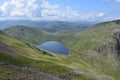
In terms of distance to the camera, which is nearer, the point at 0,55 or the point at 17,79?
→ the point at 17,79

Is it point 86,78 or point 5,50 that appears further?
point 5,50

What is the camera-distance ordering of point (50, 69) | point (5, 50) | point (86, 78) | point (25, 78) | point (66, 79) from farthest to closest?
1. point (5, 50)
2. point (50, 69)
3. point (86, 78)
4. point (66, 79)
5. point (25, 78)

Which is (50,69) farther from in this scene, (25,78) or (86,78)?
(25,78)

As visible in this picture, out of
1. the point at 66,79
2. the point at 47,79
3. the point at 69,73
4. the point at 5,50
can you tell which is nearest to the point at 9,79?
the point at 47,79

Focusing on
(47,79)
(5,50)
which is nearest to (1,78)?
(47,79)

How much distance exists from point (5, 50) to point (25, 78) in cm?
5279

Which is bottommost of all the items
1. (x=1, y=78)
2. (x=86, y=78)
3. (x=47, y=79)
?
(x=86, y=78)

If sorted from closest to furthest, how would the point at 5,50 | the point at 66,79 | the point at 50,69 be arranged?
the point at 66,79 → the point at 50,69 → the point at 5,50

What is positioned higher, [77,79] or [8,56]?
[8,56]

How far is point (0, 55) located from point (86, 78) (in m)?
31.4

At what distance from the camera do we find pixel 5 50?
Result: 326 ft

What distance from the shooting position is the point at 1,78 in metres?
44.0

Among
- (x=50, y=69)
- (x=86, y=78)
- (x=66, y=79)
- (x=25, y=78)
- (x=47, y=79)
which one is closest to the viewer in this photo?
(x=25, y=78)

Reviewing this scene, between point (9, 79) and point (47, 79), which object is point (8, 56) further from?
point (9, 79)
